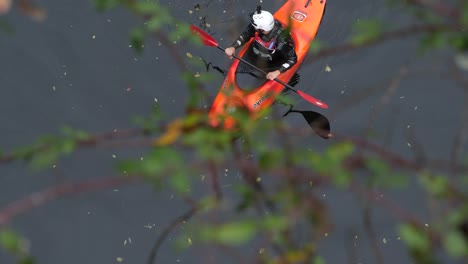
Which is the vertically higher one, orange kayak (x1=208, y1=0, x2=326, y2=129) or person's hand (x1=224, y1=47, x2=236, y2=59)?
person's hand (x1=224, y1=47, x2=236, y2=59)

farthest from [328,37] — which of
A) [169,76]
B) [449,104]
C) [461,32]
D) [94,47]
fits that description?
[461,32]

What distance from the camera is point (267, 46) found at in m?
5.95

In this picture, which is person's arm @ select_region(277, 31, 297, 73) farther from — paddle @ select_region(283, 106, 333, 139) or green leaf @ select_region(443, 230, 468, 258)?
green leaf @ select_region(443, 230, 468, 258)

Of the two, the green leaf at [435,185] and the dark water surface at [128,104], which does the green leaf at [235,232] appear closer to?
the green leaf at [435,185]

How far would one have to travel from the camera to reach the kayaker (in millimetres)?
5730

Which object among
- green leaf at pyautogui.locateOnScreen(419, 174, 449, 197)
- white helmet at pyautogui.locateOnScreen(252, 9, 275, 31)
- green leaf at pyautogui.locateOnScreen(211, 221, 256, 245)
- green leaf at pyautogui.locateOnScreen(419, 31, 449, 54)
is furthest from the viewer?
white helmet at pyautogui.locateOnScreen(252, 9, 275, 31)

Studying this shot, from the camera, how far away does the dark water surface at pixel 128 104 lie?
588cm

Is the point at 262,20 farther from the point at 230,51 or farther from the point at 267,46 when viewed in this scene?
the point at 230,51

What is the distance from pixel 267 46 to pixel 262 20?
0.37 metres

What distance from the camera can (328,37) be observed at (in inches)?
262

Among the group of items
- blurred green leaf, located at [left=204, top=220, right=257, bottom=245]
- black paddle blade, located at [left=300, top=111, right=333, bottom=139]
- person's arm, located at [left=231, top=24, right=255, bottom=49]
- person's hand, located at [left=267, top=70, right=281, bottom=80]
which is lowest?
black paddle blade, located at [left=300, top=111, right=333, bottom=139]

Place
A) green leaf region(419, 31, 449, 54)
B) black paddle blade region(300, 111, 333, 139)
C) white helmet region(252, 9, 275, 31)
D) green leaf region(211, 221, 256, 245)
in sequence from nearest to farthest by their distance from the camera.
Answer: green leaf region(211, 221, 256, 245) → green leaf region(419, 31, 449, 54) → white helmet region(252, 9, 275, 31) → black paddle blade region(300, 111, 333, 139)

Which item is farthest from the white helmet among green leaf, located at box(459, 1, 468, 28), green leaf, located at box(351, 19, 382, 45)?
green leaf, located at box(459, 1, 468, 28)

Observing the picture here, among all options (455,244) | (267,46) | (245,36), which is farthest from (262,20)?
(455,244)
